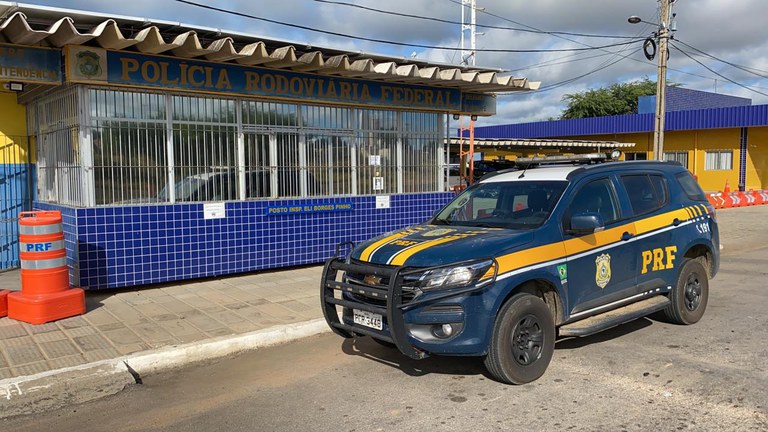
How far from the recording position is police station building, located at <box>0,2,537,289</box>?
8.10 m

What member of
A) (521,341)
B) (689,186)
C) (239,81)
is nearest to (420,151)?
(239,81)

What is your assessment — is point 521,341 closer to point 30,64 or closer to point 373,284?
point 373,284

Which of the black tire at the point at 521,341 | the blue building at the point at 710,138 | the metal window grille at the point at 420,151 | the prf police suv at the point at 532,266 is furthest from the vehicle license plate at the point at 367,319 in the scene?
the blue building at the point at 710,138

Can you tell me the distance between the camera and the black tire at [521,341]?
488 centimetres

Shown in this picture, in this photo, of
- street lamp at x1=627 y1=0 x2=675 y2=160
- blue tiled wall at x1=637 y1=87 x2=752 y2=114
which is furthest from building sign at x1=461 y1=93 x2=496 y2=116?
blue tiled wall at x1=637 y1=87 x2=752 y2=114

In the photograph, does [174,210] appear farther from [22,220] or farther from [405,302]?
[405,302]

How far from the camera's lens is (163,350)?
5957 mm

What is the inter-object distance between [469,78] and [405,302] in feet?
24.0

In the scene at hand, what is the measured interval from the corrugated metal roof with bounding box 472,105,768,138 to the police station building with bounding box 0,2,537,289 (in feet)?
77.6

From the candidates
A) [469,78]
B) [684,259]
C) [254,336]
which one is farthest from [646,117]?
[254,336]

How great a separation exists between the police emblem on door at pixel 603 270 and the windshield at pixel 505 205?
70 cm

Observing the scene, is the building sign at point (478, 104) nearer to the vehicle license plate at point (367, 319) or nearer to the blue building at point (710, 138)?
the vehicle license plate at point (367, 319)

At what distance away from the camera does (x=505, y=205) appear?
611 centimetres

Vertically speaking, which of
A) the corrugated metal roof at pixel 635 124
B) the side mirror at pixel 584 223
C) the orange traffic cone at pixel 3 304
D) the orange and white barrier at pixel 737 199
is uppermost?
the corrugated metal roof at pixel 635 124
